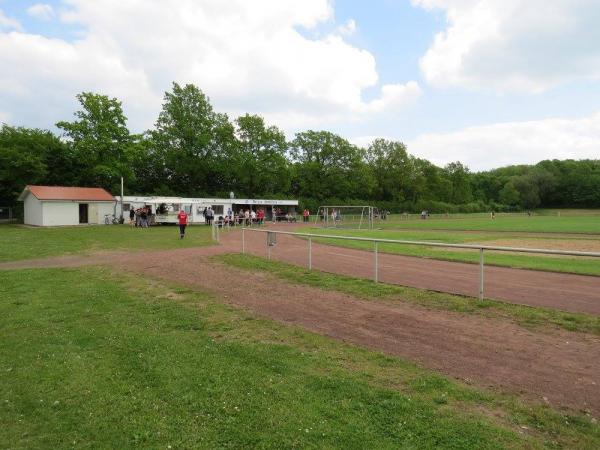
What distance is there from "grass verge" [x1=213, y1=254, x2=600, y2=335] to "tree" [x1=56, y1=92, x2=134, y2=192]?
40.5m

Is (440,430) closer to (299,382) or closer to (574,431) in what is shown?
(574,431)

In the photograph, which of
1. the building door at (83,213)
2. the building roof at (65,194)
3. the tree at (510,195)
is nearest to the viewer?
the building roof at (65,194)

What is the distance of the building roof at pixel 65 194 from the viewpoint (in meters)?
38.4

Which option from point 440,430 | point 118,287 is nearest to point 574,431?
point 440,430

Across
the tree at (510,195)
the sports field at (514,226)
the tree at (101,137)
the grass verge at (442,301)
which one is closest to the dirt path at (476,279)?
the grass verge at (442,301)

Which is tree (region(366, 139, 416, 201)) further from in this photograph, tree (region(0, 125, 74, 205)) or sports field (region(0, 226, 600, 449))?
sports field (region(0, 226, 600, 449))

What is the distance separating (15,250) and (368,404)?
1962 centimetres

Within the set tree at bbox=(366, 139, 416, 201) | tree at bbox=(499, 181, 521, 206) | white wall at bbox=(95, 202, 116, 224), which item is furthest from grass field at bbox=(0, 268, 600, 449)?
tree at bbox=(499, 181, 521, 206)

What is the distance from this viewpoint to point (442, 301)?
28.1 ft

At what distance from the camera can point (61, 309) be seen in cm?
822

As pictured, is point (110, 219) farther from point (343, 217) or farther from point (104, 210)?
point (343, 217)

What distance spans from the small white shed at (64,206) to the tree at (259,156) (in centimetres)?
2412

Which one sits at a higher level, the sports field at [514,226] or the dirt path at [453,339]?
the sports field at [514,226]

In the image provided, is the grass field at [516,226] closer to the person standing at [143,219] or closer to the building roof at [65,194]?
the person standing at [143,219]
